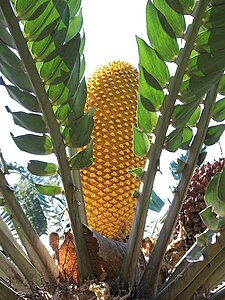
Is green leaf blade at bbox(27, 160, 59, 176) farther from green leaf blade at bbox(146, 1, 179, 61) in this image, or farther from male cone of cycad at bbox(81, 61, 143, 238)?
green leaf blade at bbox(146, 1, 179, 61)

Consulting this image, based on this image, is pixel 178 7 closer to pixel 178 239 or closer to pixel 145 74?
pixel 145 74

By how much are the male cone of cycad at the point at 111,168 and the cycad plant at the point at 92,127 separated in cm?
11

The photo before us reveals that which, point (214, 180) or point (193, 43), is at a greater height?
point (193, 43)

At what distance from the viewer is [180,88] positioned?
1.32 metres

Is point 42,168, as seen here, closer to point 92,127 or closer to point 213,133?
point 92,127

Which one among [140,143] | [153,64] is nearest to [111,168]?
[140,143]

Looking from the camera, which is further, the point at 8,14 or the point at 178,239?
the point at 178,239

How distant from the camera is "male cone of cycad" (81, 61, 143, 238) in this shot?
5.29 feet

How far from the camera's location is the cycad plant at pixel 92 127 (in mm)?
1213

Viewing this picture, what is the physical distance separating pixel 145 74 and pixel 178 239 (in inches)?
21.5

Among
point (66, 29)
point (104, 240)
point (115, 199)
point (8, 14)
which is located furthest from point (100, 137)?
point (8, 14)

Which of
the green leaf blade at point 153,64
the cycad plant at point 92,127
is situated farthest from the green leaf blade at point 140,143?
the green leaf blade at point 153,64

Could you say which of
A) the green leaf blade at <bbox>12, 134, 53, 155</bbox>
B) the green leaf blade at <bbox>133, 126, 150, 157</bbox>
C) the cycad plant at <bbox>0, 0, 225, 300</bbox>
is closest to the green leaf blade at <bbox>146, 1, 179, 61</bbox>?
the cycad plant at <bbox>0, 0, 225, 300</bbox>

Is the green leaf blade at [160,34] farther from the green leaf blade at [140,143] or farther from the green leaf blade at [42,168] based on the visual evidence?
the green leaf blade at [42,168]
